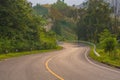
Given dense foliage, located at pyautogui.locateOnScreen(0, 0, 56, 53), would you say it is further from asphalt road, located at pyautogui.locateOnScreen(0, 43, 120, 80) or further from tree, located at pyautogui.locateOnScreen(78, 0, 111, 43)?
tree, located at pyautogui.locateOnScreen(78, 0, 111, 43)

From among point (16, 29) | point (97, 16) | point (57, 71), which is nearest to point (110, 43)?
point (57, 71)

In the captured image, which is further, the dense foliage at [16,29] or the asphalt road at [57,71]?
the dense foliage at [16,29]

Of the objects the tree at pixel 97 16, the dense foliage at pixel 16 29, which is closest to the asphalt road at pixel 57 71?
the dense foliage at pixel 16 29

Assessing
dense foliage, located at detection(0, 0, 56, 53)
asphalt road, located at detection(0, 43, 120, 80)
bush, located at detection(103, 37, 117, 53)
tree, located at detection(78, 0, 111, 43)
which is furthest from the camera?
tree, located at detection(78, 0, 111, 43)

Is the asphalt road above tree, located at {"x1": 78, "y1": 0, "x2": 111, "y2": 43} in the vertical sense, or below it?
below

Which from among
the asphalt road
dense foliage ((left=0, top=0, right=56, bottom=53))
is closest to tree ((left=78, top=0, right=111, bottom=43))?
dense foliage ((left=0, top=0, right=56, bottom=53))

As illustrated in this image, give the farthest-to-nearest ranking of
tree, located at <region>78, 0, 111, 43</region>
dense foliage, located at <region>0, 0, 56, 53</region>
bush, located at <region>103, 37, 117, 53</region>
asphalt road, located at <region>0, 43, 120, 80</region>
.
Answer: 1. tree, located at <region>78, 0, 111, 43</region>
2. dense foliage, located at <region>0, 0, 56, 53</region>
3. bush, located at <region>103, 37, 117, 53</region>
4. asphalt road, located at <region>0, 43, 120, 80</region>

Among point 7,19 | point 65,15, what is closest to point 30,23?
point 7,19

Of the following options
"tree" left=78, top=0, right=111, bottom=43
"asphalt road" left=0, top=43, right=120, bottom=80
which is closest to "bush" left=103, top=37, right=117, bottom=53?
"asphalt road" left=0, top=43, right=120, bottom=80

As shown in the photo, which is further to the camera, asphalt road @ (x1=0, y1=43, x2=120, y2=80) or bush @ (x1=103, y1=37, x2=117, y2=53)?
bush @ (x1=103, y1=37, x2=117, y2=53)

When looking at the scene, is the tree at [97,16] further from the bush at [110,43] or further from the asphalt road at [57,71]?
the asphalt road at [57,71]

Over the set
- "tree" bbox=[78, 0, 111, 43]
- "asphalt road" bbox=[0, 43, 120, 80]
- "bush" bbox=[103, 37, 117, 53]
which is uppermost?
"tree" bbox=[78, 0, 111, 43]

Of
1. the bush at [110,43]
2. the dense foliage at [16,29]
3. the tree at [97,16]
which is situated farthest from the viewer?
the tree at [97,16]

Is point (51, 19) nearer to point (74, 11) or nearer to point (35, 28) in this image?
point (74, 11)
